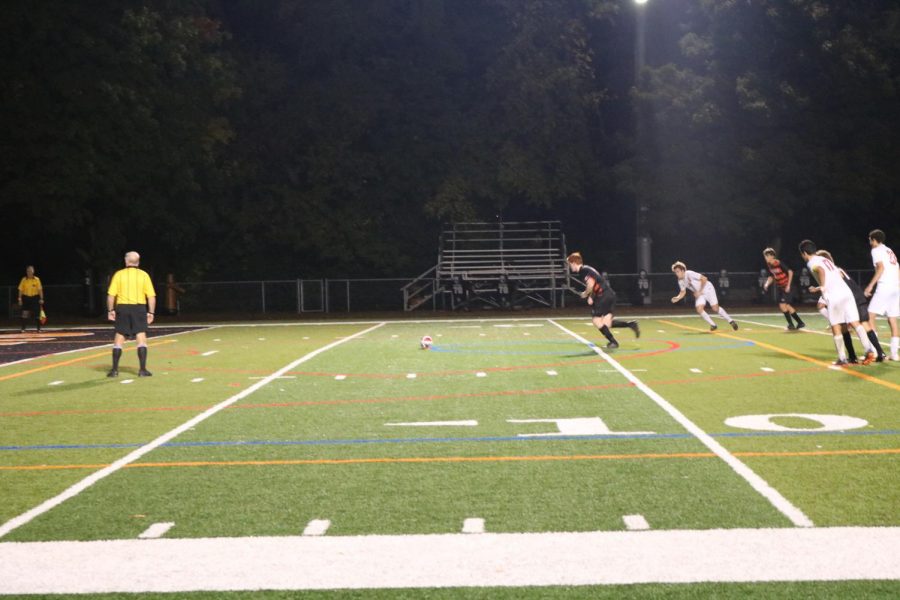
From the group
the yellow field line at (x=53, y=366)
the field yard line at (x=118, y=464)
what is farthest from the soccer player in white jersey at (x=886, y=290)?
the yellow field line at (x=53, y=366)

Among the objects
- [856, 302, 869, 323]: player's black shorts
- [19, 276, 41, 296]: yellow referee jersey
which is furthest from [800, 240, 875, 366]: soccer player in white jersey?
[19, 276, 41, 296]: yellow referee jersey

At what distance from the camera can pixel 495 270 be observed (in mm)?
42250

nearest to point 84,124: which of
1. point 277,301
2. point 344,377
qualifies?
point 277,301

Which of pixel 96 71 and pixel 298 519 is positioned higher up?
pixel 96 71

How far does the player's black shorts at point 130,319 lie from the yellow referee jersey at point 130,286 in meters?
0.10

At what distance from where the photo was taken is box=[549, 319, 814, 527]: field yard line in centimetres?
671

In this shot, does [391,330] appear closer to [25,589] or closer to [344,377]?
[344,377]

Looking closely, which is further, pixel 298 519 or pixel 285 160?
pixel 285 160

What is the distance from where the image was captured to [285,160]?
45594 mm

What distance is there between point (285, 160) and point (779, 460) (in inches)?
1536

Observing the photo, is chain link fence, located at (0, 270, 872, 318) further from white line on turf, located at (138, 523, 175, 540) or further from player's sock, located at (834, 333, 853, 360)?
white line on turf, located at (138, 523, 175, 540)

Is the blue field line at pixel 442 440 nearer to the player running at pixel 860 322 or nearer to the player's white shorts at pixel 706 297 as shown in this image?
the player running at pixel 860 322

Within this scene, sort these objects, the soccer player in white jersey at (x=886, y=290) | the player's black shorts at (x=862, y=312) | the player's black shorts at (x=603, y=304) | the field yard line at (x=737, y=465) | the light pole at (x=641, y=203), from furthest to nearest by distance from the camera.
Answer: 1. the light pole at (x=641, y=203)
2. the player's black shorts at (x=603, y=304)
3. the player's black shorts at (x=862, y=312)
4. the soccer player in white jersey at (x=886, y=290)
5. the field yard line at (x=737, y=465)

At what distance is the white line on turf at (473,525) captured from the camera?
6504 millimetres
